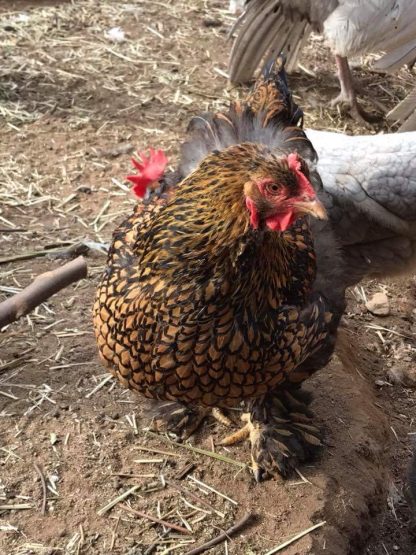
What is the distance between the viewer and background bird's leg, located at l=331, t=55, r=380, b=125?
19.1ft

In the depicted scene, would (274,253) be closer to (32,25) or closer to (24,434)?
(24,434)

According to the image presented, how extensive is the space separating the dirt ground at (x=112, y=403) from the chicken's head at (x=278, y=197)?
3.96ft

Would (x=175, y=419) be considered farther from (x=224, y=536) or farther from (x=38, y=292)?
(x=38, y=292)

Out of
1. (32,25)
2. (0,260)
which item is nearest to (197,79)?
(32,25)

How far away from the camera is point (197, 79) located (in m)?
5.98

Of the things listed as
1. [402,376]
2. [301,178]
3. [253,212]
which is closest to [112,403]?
[253,212]

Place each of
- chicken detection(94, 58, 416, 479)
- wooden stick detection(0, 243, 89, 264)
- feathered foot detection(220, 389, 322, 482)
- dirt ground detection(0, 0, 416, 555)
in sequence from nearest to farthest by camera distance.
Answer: chicken detection(94, 58, 416, 479)
dirt ground detection(0, 0, 416, 555)
feathered foot detection(220, 389, 322, 482)
wooden stick detection(0, 243, 89, 264)

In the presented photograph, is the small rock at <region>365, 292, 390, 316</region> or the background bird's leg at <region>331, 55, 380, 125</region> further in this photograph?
the background bird's leg at <region>331, 55, 380, 125</region>

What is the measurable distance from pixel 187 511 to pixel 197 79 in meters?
4.02

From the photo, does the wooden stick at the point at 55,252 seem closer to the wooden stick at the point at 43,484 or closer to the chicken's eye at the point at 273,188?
the wooden stick at the point at 43,484

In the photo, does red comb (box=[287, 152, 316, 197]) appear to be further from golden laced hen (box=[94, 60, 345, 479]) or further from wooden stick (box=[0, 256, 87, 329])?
wooden stick (box=[0, 256, 87, 329])

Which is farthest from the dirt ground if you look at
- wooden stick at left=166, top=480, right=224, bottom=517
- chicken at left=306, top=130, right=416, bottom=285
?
chicken at left=306, top=130, right=416, bottom=285

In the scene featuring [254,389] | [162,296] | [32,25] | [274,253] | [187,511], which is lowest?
[32,25]

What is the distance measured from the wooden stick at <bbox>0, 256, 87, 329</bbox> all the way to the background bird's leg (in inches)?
127
